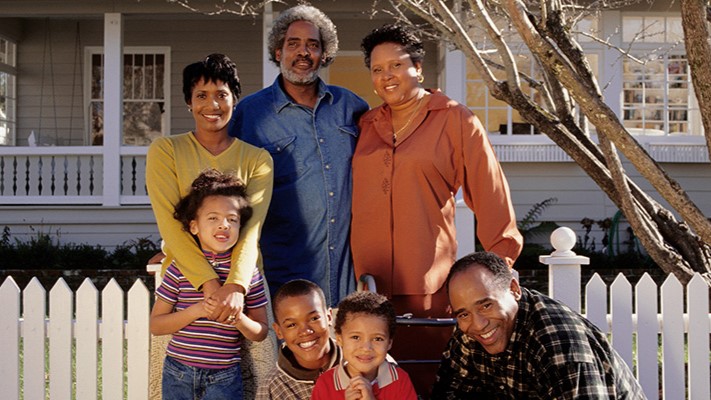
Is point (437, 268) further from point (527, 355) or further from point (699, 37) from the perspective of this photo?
point (699, 37)

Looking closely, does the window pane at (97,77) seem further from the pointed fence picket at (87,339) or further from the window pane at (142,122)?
the pointed fence picket at (87,339)

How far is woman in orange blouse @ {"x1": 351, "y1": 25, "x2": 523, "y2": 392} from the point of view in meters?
3.62

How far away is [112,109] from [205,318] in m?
8.85

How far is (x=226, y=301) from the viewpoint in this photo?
129 inches

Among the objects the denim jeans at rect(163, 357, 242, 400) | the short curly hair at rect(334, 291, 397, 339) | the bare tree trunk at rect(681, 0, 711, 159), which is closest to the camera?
the short curly hair at rect(334, 291, 397, 339)

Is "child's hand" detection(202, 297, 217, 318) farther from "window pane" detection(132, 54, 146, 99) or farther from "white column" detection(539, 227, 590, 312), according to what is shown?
"window pane" detection(132, 54, 146, 99)

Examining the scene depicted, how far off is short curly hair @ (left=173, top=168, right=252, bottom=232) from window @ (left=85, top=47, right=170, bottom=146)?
10536 mm

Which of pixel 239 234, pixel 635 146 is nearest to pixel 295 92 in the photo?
pixel 239 234

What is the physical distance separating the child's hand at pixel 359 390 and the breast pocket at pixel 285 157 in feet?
3.98

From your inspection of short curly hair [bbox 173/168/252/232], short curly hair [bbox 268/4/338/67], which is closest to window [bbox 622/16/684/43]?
short curly hair [bbox 268/4/338/67]

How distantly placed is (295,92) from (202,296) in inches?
41.7

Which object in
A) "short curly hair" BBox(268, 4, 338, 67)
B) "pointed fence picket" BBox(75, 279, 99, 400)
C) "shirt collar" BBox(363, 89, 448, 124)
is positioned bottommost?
"pointed fence picket" BBox(75, 279, 99, 400)

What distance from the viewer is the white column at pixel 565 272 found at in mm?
→ 4566

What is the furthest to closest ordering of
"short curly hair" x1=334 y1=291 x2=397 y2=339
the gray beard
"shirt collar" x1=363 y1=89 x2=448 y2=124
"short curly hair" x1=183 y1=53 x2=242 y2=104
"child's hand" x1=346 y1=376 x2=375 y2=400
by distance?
1. the gray beard
2. "shirt collar" x1=363 y1=89 x2=448 y2=124
3. "short curly hair" x1=183 y1=53 x2=242 y2=104
4. "short curly hair" x1=334 y1=291 x2=397 y2=339
5. "child's hand" x1=346 y1=376 x2=375 y2=400
